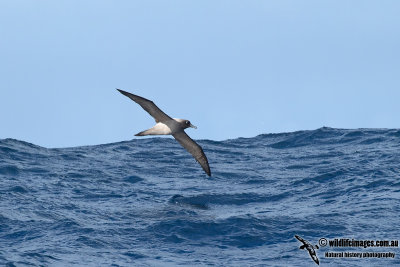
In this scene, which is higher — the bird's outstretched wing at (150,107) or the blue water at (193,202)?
the bird's outstretched wing at (150,107)

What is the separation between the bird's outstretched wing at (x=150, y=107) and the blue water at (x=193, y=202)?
372cm

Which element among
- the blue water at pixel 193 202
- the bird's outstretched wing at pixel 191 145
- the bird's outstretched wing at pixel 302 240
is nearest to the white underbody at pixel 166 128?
the bird's outstretched wing at pixel 191 145

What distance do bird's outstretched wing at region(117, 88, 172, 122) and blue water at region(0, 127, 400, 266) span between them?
12.2ft

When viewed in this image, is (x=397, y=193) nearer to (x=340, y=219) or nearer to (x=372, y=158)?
(x=340, y=219)

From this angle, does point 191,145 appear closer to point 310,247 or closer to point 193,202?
point 193,202

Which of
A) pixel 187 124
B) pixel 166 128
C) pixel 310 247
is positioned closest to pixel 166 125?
pixel 166 128

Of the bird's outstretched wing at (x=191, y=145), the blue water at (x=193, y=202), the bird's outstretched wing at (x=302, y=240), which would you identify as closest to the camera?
the blue water at (x=193, y=202)

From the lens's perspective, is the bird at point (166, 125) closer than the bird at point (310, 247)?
No

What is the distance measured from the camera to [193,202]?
28.5m

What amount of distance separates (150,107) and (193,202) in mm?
6495

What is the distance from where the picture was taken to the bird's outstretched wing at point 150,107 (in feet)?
73.4

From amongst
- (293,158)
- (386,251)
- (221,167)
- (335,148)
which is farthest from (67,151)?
(386,251)

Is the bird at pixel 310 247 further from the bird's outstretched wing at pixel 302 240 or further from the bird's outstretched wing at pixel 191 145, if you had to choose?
the bird's outstretched wing at pixel 191 145

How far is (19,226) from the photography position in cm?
2480
